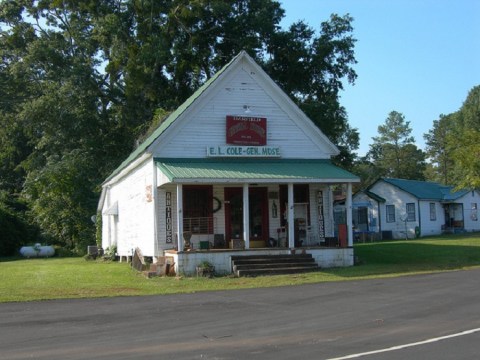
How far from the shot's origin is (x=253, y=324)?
1073 cm

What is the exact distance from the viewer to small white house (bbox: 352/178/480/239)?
4522 centimetres

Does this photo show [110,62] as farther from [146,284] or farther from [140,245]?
[146,284]

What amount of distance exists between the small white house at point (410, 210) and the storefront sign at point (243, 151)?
2190 cm

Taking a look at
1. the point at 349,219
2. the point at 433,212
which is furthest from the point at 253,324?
the point at 433,212

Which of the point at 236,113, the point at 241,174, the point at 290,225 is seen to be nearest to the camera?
the point at 241,174

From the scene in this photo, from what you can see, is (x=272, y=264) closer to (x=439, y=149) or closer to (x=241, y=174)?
(x=241, y=174)

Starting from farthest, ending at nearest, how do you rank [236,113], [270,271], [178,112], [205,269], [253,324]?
[178,112]
[236,113]
[270,271]
[205,269]
[253,324]

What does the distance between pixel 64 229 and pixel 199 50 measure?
16.0m

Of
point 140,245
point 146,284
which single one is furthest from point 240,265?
point 140,245

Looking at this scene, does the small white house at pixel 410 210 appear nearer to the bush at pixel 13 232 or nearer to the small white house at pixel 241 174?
the small white house at pixel 241 174

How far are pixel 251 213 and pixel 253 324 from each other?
1458 centimetres

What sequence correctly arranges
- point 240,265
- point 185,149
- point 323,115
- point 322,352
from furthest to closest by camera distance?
point 323,115 < point 185,149 < point 240,265 < point 322,352

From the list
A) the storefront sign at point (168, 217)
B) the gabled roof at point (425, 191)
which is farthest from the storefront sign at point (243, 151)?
the gabled roof at point (425, 191)

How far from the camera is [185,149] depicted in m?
23.6
